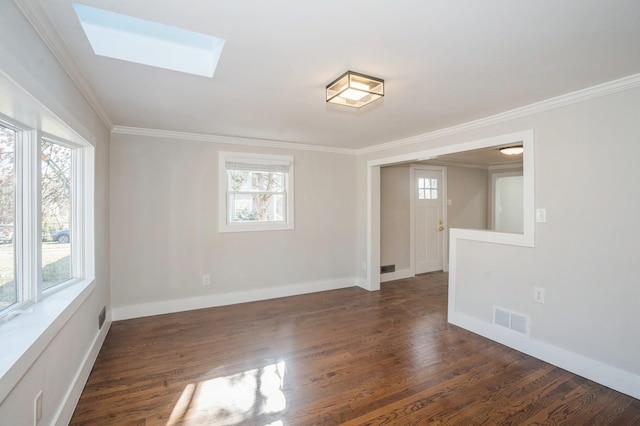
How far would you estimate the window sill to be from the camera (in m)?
1.24

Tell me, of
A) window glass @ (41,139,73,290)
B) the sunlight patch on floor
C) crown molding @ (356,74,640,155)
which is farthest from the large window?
crown molding @ (356,74,640,155)

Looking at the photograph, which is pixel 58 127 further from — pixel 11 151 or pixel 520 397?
pixel 520 397

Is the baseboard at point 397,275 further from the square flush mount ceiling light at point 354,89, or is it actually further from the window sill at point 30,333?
the window sill at point 30,333

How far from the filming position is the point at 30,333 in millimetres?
1493

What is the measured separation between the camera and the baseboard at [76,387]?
1.82m

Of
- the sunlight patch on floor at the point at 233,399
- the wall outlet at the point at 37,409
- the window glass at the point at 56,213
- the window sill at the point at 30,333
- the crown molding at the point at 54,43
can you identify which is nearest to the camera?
the window sill at the point at 30,333

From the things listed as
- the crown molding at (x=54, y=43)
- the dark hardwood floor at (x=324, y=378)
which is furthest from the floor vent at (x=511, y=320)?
the crown molding at (x=54, y=43)

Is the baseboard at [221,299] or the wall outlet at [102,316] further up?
the wall outlet at [102,316]

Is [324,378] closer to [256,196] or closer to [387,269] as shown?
[256,196]

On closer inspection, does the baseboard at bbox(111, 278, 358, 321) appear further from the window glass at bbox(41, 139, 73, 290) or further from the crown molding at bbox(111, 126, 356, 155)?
the crown molding at bbox(111, 126, 356, 155)

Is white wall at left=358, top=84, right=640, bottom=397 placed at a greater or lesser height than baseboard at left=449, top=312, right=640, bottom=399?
greater

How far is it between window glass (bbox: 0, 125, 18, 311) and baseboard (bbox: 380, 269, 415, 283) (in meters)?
4.71

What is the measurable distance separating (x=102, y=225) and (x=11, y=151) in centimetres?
156

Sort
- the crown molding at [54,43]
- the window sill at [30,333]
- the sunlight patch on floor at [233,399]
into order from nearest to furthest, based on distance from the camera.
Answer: the window sill at [30,333] < the crown molding at [54,43] < the sunlight patch on floor at [233,399]
